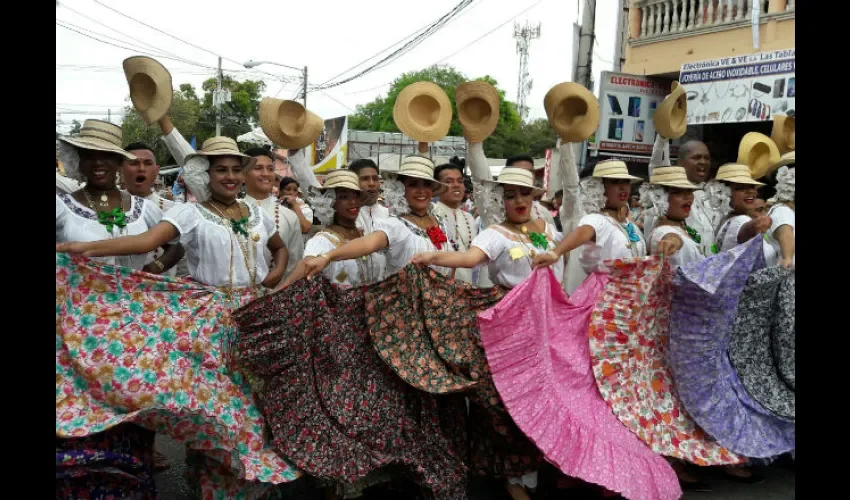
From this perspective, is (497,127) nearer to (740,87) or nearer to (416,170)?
(740,87)

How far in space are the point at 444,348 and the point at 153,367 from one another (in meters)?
1.65

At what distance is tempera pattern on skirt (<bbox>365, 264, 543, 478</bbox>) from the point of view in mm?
4648

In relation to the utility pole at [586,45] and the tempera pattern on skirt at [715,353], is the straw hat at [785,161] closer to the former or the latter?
the tempera pattern on skirt at [715,353]

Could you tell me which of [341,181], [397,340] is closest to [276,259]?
[341,181]

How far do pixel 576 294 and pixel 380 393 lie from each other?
151 centimetres

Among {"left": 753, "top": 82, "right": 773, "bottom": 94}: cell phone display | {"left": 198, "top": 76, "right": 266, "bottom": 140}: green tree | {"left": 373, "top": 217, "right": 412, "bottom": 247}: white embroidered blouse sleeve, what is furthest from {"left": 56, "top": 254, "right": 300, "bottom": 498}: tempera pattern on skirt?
{"left": 198, "top": 76, "right": 266, "bottom": 140}: green tree

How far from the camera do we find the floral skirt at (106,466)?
141 inches

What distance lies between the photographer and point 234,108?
41.3 meters

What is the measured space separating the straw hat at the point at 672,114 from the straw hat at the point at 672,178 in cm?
138

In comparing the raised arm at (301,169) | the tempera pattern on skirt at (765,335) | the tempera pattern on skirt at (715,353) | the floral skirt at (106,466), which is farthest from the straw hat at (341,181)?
the tempera pattern on skirt at (765,335)

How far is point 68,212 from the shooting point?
4562 millimetres

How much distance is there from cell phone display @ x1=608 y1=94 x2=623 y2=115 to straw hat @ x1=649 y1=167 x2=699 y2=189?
25.0 feet

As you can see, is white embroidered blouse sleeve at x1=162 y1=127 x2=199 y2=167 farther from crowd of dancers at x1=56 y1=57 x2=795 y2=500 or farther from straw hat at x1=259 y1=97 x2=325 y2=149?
straw hat at x1=259 y1=97 x2=325 y2=149

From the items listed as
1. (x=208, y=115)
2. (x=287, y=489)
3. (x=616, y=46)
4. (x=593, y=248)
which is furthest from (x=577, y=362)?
(x=208, y=115)
